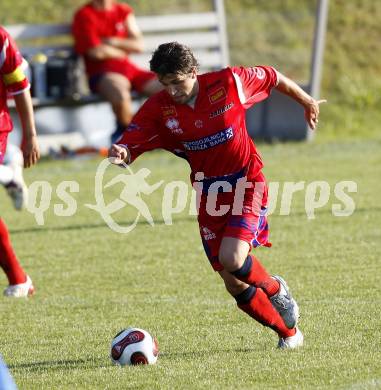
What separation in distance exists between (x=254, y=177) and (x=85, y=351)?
3.90 feet

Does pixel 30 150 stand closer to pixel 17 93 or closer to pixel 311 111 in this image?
pixel 17 93

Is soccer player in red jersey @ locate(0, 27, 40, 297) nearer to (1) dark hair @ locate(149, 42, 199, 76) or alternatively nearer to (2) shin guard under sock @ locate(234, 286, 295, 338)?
(1) dark hair @ locate(149, 42, 199, 76)

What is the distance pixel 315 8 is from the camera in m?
14.5

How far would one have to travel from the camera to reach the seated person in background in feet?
40.9

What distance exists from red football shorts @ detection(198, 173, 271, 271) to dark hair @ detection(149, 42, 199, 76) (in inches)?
25.5

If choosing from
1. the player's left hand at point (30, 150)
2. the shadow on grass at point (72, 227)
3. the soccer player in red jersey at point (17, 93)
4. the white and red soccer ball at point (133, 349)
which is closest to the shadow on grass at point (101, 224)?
the shadow on grass at point (72, 227)

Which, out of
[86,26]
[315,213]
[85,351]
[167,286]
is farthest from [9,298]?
[86,26]

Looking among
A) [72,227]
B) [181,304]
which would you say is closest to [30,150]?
[181,304]

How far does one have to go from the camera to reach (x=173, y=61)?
5.18 metres

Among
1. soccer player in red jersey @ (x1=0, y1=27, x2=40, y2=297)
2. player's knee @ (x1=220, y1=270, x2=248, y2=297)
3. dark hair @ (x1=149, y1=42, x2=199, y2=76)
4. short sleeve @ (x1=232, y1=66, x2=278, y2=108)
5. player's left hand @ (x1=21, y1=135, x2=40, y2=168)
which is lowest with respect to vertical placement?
player's knee @ (x1=220, y1=270, x2=248, y2=297)

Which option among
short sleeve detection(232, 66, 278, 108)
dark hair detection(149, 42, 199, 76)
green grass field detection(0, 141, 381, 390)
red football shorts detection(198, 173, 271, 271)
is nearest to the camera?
green grass field detection(0, 141, 381, 390)

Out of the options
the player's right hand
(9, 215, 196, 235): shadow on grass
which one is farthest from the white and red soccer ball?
(9, 215, 196, 235): shadow on grass

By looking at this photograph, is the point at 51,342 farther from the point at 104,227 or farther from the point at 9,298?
the point at 104,227

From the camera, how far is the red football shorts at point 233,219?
5.33 m
